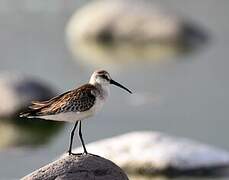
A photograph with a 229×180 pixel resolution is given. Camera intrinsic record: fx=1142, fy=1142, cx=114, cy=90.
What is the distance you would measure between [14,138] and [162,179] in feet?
11.1

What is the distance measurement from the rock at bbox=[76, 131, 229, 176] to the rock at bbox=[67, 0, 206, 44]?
38.7ft

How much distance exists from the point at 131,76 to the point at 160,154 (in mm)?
7014

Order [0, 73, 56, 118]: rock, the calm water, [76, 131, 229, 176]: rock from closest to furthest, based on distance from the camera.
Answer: [76, 131, 229, 176]: rock < the calm water < [0, 73, 56, 118]: rock

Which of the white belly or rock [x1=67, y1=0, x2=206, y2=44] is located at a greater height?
rock [x1=67, y1=0, x2=206, y2=44]

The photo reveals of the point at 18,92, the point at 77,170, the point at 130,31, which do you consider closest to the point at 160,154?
the point at 77,170

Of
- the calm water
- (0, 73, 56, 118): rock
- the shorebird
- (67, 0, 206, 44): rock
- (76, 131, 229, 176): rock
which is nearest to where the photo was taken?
the shorebird

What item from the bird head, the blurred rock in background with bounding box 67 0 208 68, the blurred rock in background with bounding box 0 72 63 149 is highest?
the blurred rock in background with bounding box 67 0 208 68

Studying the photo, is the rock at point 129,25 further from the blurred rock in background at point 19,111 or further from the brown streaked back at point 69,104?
the brown streaked back at point 69,104

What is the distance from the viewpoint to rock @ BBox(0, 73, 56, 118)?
A: 58.3ft

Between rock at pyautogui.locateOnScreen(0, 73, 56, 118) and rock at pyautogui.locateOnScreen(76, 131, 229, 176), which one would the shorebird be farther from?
rock at pyautogui.locateOnScreen(0, 73, 56, 118)

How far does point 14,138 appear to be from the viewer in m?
16.7

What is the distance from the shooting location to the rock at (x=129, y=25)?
2647cm

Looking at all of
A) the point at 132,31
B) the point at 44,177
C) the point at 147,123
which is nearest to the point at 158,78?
the point at 147,123

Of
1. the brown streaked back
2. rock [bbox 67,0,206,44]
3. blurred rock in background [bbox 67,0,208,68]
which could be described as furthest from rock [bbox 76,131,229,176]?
rock [bbox 67,0,206,44]
